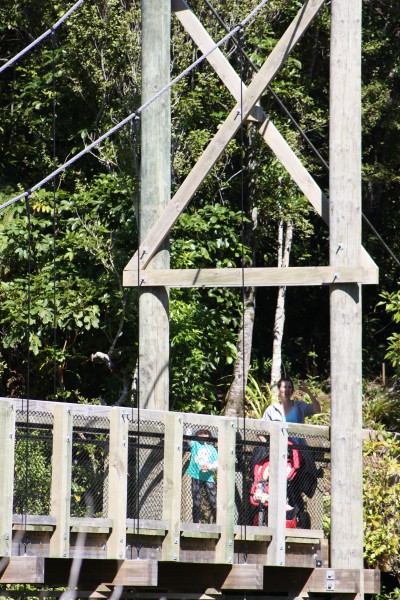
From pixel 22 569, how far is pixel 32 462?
2.24 feet

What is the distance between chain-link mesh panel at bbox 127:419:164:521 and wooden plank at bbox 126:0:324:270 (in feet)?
7.70

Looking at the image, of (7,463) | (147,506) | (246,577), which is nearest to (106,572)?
(147,506)

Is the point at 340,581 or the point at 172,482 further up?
the point at 172,482

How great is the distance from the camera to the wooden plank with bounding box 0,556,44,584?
25.2 feet

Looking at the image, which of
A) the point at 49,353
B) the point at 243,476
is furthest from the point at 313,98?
the point at 243,476

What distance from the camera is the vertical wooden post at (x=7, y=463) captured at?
7684 mm

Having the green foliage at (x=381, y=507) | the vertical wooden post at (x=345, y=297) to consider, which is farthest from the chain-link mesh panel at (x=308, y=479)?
the green foliage at (x=381, y=507)

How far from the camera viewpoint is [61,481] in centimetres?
799

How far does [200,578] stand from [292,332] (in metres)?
10.3

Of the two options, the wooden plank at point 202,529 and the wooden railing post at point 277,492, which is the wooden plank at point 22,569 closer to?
the wooden plank at point 202,529

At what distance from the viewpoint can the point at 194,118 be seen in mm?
14938

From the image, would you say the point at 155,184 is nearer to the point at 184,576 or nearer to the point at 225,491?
the point at 225,491

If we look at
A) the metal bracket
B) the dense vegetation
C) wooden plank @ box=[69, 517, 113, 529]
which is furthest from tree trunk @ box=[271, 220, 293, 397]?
wooden plank @ box=[69, 517, 113, 529]

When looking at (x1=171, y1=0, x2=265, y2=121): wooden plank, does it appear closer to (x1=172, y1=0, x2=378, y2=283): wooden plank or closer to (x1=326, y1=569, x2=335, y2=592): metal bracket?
(x1=172, y1=0, x2=378, y2=283): wooden plank
